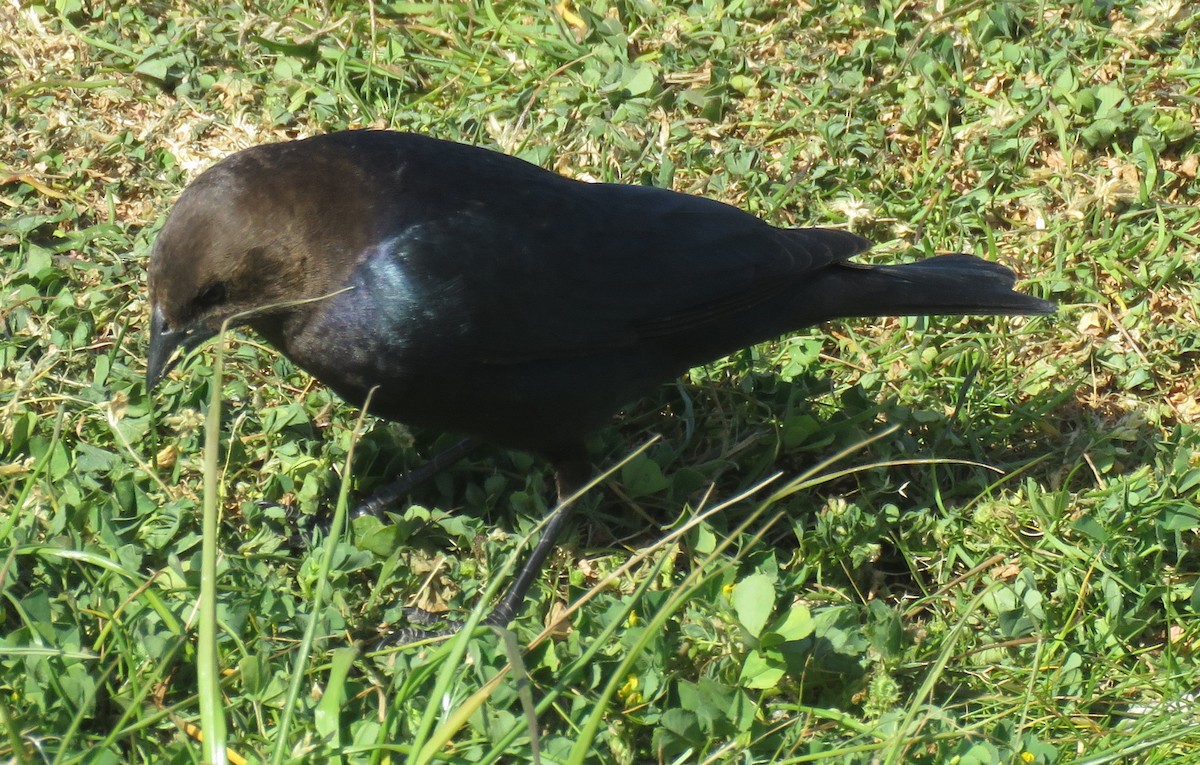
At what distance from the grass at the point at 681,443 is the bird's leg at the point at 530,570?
2.4 inches

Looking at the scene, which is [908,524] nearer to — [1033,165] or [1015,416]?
[1015,416]

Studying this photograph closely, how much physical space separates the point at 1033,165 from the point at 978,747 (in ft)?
8.74

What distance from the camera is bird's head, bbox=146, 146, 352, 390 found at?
10.4 feet

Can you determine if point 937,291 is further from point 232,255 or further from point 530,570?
point 232,255

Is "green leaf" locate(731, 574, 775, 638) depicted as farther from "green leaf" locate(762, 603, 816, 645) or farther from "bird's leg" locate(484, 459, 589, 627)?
"bird's leg" locate(484, 459, 589, 627)

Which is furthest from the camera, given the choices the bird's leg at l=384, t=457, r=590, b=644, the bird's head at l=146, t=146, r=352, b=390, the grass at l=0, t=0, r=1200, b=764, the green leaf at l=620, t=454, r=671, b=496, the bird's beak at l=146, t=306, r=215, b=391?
the green leaf at l=620, t=454, r=671, b=496

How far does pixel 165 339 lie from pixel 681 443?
165 cm

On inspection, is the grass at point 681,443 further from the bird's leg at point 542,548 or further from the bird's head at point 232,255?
the bird's head at point 232,255

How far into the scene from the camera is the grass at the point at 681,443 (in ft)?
9.71

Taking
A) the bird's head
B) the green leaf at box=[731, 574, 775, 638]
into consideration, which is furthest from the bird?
the green leaf at box=[731, 574, 775, 638]

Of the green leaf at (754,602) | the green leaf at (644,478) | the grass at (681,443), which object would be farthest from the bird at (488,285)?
the green leaf at (754,602)

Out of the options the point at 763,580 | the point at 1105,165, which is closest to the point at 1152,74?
the point at 1105,165

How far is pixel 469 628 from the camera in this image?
2.25m

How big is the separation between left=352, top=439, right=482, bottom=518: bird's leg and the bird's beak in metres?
0.86
